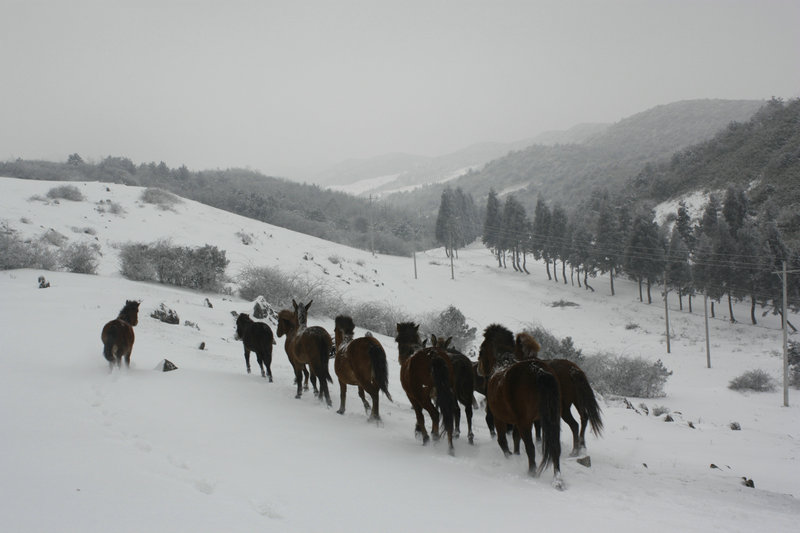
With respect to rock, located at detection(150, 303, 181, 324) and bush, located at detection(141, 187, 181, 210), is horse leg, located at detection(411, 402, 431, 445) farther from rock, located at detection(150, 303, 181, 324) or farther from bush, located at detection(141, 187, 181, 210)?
bush, located at detection(141, 187, 181, 210)

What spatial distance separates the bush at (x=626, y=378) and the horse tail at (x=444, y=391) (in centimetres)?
1569

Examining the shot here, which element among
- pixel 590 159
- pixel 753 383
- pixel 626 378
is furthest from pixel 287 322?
pixel 590 159

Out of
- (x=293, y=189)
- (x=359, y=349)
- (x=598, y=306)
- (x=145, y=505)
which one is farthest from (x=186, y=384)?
(x=293, y=189)

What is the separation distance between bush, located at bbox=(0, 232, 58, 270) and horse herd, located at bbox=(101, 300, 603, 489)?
11909 mm

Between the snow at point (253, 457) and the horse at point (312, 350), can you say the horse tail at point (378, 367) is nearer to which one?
the snow at point (253, 457)

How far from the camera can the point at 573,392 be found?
22.5 feet

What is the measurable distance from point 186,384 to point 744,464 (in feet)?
36.3

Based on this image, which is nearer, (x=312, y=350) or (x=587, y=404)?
(x=587, y=404)

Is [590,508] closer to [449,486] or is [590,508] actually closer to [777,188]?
[449,486]

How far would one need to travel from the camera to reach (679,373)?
30703 millimetres

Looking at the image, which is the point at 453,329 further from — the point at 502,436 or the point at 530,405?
the point at 530,405

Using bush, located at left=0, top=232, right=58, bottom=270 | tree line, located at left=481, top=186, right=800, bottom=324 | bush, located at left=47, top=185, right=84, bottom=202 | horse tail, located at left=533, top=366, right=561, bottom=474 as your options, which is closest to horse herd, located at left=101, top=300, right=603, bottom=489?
horse tail, located at left=533, top=366, right=561, bottom=474

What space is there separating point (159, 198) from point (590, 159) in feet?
522

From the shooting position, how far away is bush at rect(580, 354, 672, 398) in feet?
66.7
